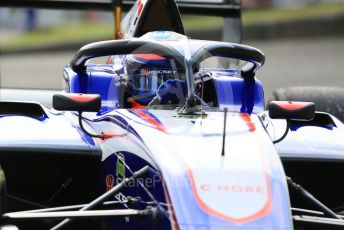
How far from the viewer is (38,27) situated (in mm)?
21656

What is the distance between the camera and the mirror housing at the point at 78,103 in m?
4.87

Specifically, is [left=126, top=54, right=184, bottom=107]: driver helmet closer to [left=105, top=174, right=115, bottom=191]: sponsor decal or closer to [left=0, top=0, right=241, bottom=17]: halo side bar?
[left=105, top=174, right=115, bottom=191]: sponsor decal

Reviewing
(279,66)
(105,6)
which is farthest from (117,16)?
(279,66)

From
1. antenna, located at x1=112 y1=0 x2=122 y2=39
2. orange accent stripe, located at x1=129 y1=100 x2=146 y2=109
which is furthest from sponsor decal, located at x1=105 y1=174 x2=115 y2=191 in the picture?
antenna, located at x1=112 y1=0 x2=122 y2=39

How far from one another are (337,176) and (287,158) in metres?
0.38

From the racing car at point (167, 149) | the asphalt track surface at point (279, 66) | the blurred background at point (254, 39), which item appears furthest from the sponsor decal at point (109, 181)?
the blurred background at point (254, 39)

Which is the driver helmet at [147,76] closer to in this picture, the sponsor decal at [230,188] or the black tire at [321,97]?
the sponsor decal at [230,188]

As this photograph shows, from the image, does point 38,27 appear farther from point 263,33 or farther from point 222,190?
point 222,190

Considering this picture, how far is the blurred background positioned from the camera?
14414 mm

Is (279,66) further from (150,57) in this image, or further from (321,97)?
(150,57)

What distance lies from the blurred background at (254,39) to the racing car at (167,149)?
7312 millimetres

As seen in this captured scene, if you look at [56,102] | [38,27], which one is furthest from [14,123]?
[38,27]

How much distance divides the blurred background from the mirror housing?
822 cm

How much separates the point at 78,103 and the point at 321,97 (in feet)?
9.27
